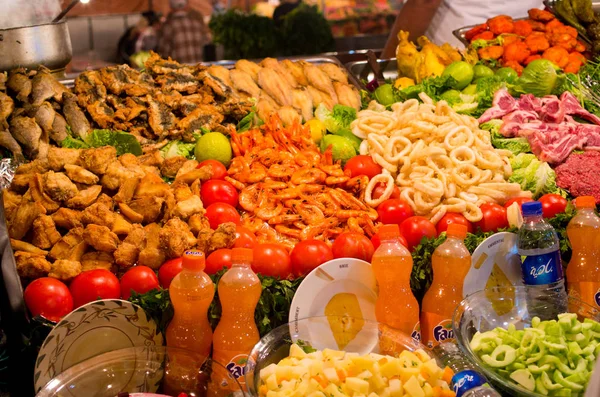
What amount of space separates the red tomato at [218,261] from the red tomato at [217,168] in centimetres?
82

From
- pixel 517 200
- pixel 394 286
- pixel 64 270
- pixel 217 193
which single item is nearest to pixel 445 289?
pixel 394 286

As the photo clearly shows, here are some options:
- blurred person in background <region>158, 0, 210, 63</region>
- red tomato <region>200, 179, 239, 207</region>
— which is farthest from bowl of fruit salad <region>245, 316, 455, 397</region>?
blurred person in background <region>158, 0, 210, 63</region>

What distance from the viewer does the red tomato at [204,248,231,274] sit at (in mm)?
2877

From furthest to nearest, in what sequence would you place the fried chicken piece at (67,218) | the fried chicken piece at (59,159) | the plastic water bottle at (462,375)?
the fried chicken piece at (59,159)
the fried chicken piece at (67,218)
the plastic water bottle at (462,375)

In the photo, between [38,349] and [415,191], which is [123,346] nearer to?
[38,349]

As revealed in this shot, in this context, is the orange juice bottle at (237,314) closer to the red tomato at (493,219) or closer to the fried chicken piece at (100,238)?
the fried chicken piece at (100,238)

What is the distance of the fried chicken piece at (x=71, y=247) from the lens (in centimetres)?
291

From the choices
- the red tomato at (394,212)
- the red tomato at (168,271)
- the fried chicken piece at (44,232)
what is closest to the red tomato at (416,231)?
the red tomato at (394,212)

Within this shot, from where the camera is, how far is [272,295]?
9.18ft

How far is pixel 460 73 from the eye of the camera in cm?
475

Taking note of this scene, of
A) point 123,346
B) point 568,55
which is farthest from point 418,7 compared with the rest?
point 123,346

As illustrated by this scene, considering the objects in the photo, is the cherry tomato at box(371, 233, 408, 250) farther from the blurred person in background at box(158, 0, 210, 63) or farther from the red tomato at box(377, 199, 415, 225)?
the blurred person in background at box(158, 0, 210, 63)

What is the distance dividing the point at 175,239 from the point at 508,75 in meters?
2.92

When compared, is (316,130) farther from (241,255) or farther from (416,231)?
(241,255)
